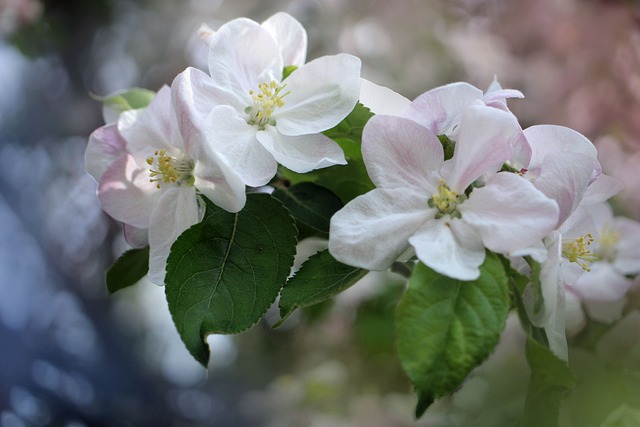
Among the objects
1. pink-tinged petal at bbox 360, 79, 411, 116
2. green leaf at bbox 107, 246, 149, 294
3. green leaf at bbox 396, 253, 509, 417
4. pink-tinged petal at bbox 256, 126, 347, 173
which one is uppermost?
pink-tinged petal at bbox 360, 79, 411, 116

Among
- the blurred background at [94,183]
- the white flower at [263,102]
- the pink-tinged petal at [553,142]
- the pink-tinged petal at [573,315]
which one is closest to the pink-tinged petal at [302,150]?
the white flower at [263,102]

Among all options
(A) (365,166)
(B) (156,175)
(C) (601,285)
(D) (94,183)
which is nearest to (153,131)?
(B) (156,175)

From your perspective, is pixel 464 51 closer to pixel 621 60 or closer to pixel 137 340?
pixel 621 60

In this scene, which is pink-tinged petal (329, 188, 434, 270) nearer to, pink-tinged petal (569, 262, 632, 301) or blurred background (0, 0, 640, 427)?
pink-tinged petal (569, 262, 632, 301)

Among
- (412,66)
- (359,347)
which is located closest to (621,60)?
(412,66)

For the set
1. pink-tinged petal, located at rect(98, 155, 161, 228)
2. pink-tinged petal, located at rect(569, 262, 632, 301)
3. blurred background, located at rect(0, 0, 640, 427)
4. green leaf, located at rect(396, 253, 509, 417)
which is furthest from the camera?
blurred background, located at rect(0, 0, 640, 427)

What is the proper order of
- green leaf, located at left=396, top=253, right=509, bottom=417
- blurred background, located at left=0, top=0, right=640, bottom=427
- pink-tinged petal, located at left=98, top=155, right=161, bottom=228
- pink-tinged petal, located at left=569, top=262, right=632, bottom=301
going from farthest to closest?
blurred background, located at left=0, top=0, right=640, bottom=427
pink-tinged petal, located at left=569, top=262, right=632, bottom=301
pink-tinged petal, located at left=98, top=155, right=161, bottom=228
green leaf, located at left=396, top=253, right=509, bottom=417

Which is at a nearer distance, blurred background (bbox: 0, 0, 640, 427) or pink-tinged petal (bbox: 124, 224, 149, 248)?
pink-tinged petal (bbox: 124, 224, 149, 248)

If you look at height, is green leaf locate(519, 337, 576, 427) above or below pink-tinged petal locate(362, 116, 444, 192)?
below

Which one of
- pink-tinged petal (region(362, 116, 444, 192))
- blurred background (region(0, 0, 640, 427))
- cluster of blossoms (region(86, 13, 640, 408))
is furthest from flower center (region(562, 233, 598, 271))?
blurred background (region(0, 0, 640, 427))
